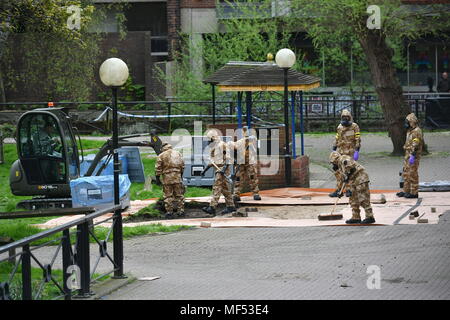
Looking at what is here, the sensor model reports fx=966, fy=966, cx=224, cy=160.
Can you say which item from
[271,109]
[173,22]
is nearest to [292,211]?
[271,109]

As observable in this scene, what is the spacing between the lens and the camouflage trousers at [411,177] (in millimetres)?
19719

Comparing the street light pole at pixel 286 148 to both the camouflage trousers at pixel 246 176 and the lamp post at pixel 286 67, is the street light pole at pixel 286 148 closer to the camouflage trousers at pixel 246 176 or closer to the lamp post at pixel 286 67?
the lamp post at pixel 286 67

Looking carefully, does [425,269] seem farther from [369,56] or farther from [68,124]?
[369,56]

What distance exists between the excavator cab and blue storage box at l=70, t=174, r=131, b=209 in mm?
1752

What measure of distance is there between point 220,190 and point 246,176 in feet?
5.97

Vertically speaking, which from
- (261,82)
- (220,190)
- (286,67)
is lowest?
(220,190)

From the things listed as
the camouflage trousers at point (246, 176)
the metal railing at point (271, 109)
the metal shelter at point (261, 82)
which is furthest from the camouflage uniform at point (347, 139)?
the metal railing at point (271, 109)

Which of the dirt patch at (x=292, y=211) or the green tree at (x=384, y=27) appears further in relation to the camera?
the green tree at (x=384, y=27)

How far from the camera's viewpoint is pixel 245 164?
2025 cm

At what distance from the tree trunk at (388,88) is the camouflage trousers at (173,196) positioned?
36.1 feet

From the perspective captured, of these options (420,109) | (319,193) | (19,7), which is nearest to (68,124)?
(19,7)

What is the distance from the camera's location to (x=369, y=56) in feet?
93.6

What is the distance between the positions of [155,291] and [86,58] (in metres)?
19.8

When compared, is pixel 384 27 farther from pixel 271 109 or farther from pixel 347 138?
pixel 271 109
